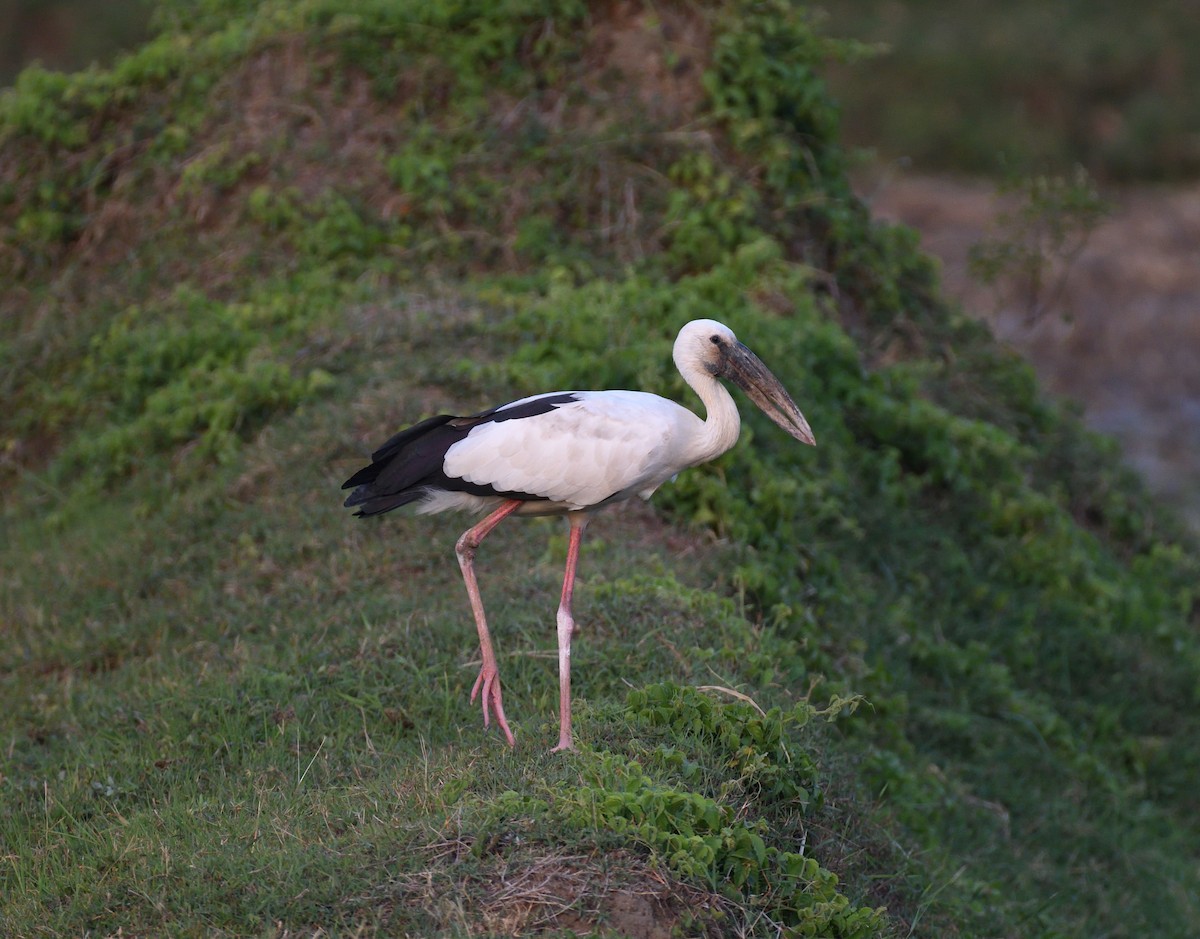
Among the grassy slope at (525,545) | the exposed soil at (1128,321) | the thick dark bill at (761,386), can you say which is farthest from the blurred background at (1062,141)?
the thick dark bill at (761,386)

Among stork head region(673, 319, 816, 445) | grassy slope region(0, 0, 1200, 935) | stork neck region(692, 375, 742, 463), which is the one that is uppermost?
stork head region(673, 319, 816, 445)

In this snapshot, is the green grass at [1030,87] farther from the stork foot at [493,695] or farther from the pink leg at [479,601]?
the stork foot at [493,695]

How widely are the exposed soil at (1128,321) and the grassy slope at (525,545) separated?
633cm

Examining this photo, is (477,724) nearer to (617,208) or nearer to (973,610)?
(973,610)

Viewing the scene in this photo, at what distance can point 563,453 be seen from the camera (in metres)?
4.74

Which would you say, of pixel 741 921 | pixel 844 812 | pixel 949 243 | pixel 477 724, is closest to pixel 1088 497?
pixel 844 812

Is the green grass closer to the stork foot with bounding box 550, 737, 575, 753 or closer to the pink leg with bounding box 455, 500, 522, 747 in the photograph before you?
the pink leg with bounding box 455, 500, 522, 747

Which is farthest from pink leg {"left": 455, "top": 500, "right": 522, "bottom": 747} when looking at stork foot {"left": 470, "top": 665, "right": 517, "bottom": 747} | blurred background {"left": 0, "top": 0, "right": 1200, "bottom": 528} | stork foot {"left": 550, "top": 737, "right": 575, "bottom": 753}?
blurred background {"left": 0, "top": 0, "right": 1200, "bottom": 528}

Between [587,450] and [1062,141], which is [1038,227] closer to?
[587,450]

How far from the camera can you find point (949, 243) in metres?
18.3

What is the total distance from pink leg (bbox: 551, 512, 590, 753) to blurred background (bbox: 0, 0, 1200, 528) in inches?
426

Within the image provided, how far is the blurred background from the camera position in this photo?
1666 cm

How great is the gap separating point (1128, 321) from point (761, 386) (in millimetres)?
13456

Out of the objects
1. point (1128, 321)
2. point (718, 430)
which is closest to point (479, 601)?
point (718, 430)
